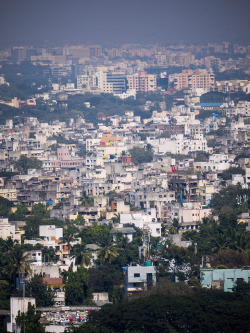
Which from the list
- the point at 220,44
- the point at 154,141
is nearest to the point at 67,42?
the point at 220,44

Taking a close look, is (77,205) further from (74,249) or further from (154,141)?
(154,141)

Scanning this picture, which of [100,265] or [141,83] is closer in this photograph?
[100,265]

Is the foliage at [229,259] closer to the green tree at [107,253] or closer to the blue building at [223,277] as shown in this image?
the blue building at [223,277]

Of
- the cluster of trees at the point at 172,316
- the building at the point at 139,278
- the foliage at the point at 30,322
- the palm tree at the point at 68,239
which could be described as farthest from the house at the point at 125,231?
the foliage at the point at 30,322

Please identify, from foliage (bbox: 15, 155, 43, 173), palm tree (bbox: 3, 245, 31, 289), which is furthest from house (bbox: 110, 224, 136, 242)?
foliage (bbox: 15, 155, 43, 173)

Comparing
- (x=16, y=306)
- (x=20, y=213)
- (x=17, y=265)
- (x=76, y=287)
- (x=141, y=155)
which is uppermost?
(x=141, y=155)

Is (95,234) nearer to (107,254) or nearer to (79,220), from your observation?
(107,254)

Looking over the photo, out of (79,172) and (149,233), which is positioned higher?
(79,172)

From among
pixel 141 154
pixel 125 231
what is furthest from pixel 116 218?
pixel 141 154
